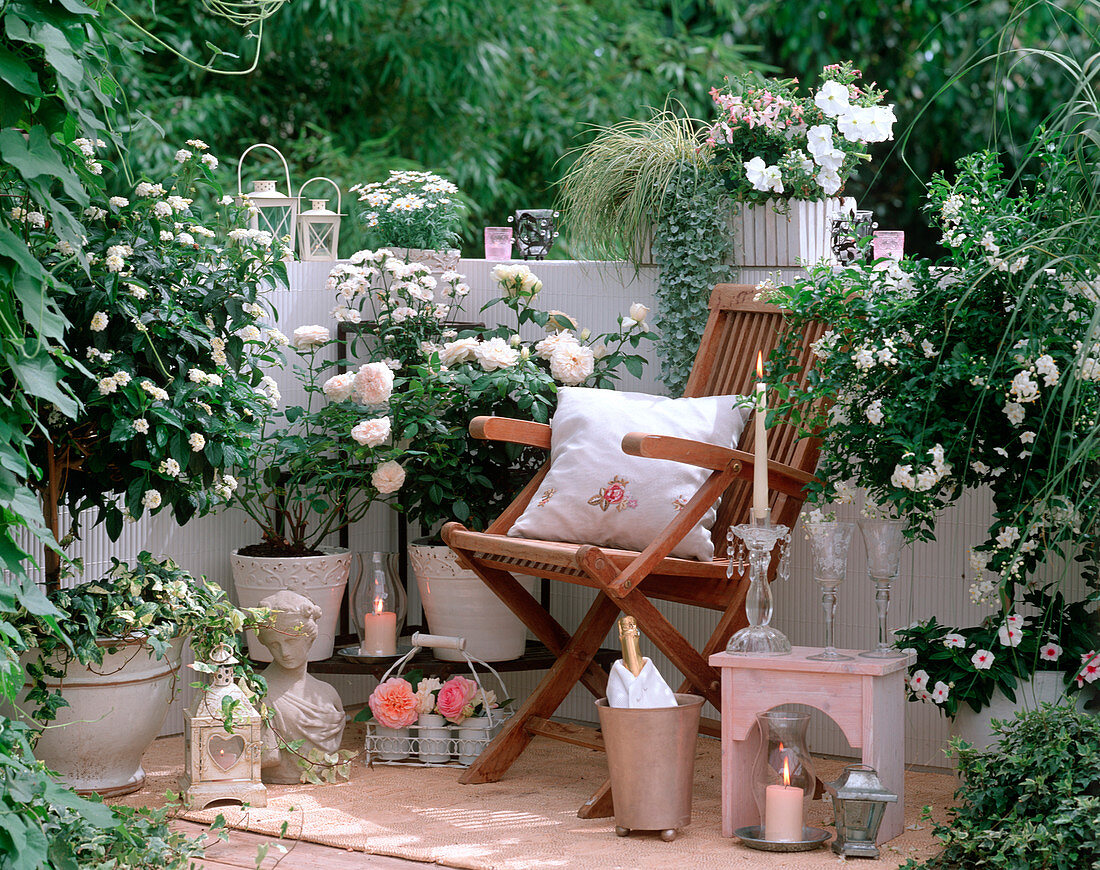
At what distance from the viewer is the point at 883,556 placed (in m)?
2.83

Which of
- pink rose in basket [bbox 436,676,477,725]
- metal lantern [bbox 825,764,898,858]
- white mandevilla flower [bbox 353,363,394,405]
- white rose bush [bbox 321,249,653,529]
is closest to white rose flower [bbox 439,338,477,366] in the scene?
white rose bush [bbox 321,249,653,529]

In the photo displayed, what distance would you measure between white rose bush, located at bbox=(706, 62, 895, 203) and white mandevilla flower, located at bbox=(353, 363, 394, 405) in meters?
0.96

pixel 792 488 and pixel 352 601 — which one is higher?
pixel 792 488

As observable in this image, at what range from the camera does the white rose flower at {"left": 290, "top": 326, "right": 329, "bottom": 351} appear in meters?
3.71

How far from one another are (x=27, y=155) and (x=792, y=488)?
1.77 meters

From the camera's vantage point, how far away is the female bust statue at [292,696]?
3.23m

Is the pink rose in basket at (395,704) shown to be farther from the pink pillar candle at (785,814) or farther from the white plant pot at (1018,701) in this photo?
the white plant pot at (1018,701)

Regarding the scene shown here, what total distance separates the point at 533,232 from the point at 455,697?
54.9 inches

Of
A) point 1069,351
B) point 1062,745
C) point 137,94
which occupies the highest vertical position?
point 137,94

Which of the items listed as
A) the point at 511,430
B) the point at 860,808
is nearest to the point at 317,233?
the point at 511,430

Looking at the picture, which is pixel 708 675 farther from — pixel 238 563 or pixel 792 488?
pixel 238 563

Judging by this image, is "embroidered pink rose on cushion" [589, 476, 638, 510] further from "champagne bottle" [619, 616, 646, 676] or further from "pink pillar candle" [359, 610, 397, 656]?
"pink pillar candle" [359, 610, 397, 656]

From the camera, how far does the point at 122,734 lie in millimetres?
3082

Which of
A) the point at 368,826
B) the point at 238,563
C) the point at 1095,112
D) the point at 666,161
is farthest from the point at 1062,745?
the point at 238,563
